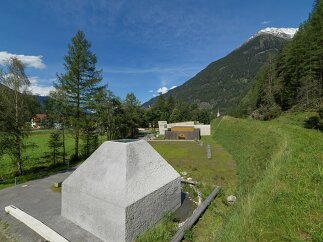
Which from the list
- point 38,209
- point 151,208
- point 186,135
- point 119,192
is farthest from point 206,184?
point 186,135

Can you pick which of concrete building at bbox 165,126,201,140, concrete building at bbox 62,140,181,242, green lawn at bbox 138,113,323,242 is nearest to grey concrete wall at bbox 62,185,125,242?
concrete building at bbox 62,140,181,242

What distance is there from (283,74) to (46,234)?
48016 mm

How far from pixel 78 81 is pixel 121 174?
1903cm

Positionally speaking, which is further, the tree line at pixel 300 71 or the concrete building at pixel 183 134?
the concrete building at pixel 183 134

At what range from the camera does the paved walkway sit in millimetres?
9578

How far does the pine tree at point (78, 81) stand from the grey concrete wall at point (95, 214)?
15.3 meters

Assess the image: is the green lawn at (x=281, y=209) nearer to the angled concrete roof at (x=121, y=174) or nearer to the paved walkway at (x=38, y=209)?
the angled concrete roof at (x=121, y=174)

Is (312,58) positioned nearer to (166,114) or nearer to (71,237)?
(71,237)

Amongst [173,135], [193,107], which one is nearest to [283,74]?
[173,135]

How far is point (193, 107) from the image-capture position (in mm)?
100188

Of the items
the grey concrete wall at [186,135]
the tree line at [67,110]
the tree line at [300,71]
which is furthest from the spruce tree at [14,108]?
the grey concrete wall at [186,135]

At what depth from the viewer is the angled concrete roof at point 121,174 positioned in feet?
30.2

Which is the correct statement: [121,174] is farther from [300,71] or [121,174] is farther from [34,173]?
[300,71]

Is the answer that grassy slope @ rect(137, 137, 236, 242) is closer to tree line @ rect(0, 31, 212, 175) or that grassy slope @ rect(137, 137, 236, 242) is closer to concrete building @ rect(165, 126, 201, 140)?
tree line @ rect(0, 31, 212, 175)
